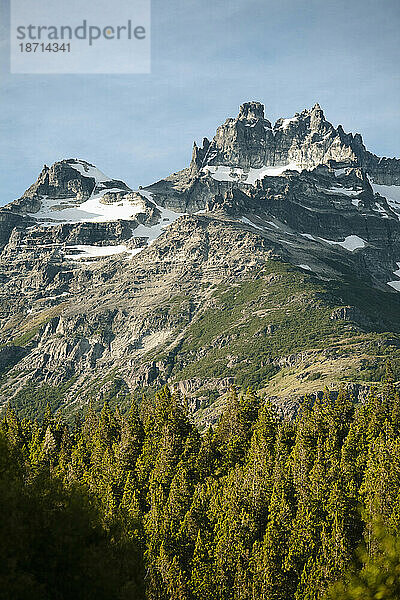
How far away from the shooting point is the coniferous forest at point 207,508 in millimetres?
30781

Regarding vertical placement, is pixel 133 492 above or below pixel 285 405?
above

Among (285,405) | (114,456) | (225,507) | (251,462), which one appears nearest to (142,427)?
(114,456)

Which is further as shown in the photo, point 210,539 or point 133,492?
point 133,492

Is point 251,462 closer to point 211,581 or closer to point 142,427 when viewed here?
point 211,581

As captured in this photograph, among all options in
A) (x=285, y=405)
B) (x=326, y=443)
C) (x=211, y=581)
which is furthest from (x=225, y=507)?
(x=285, y=405)

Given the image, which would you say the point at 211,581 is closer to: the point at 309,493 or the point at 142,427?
the point at 309,493

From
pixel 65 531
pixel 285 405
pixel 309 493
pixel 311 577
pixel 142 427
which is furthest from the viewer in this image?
pixel 285 405

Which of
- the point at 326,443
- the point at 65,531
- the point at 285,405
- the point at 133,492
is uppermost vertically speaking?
the point at 65,531

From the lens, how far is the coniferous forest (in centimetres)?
3078

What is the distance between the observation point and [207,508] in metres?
64.9

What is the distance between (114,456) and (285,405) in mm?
113441

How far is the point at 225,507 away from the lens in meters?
62.2

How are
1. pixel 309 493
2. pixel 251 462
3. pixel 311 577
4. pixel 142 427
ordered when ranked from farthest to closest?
pixel 142 427 < pixel 251 462 < pixel 309 493 < pixel 311 577

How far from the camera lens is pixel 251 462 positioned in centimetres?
7125
